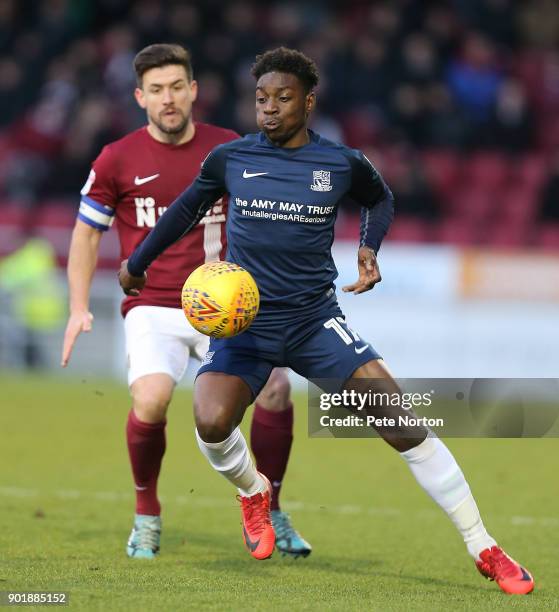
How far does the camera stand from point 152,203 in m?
6.99

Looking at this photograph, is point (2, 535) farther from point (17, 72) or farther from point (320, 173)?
point (17, 72)

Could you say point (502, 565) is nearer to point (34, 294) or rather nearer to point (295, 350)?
point (295, 350)

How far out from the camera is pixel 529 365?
14375 mm

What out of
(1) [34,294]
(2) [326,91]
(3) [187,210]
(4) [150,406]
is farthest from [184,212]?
(2) [326,91]

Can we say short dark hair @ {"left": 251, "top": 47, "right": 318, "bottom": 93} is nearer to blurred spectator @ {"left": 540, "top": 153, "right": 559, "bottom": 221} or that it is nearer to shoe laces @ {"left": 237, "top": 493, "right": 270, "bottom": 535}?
shoe laces @ {"left": 237, "top": 493, "right": 270, "bottom": 535}

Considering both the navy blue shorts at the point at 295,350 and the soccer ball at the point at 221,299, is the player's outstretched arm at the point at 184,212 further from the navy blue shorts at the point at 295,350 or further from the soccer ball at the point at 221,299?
the navy blue shorts at the point at 295,350

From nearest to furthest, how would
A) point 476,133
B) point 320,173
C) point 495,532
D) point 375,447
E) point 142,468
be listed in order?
1. point 320,173
2. point 142,468
3. point 495,532
4. point 375,447
5. point 476,133

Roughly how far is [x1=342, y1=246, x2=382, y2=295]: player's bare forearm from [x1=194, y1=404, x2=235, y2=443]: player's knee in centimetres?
77

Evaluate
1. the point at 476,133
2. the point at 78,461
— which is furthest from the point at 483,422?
the point at 476,133

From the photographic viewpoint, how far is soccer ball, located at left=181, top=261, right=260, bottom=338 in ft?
18.7

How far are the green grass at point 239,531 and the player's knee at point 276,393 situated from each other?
2.58 ft

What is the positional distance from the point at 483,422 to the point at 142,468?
5.84 feet

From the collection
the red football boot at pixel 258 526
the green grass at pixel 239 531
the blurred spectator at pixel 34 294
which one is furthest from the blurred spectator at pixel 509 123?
the red football boot at pixel 258 526

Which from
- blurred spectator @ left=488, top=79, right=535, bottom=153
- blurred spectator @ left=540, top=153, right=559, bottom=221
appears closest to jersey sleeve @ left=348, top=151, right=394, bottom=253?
blurred spectator @ left=540, top=153, right=559, bottom=221
